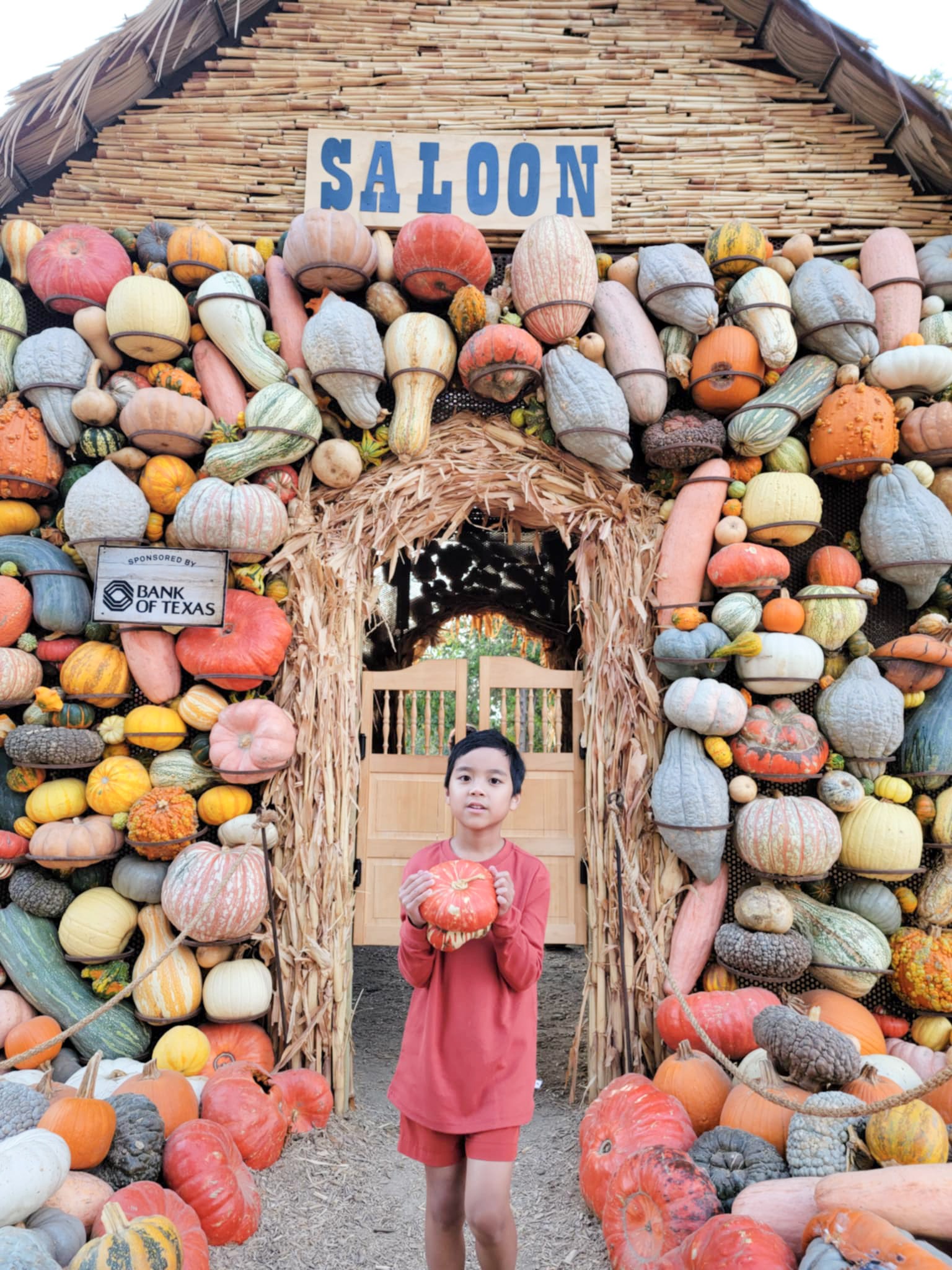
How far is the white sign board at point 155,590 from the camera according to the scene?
3285mm

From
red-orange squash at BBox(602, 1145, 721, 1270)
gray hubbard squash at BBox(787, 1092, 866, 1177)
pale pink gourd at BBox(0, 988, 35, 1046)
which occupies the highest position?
pale pink gourd at BBox(0, 988, 35, 1046)

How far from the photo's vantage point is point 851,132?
3875 mm

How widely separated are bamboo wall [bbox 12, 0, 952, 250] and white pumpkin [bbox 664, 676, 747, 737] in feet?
6.95

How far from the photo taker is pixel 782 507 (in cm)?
339

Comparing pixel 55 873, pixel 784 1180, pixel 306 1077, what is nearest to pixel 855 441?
pixel 784 1180

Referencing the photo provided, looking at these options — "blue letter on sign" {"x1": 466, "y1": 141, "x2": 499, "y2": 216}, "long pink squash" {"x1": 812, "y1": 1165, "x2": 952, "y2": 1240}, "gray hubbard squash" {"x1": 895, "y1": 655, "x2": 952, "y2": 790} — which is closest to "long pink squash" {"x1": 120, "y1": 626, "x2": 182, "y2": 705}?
"blue letter on sign" {"x1": 466, "y1": 141, "x2": 499, "y2": 216}

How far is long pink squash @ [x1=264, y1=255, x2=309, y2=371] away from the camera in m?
3.59

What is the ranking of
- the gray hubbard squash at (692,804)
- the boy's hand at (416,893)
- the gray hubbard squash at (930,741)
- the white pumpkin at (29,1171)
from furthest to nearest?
the gray hubbard squash at (930,741)
the gray hubbard squash at (692,804)
the white pumpkin at (29,1171)
the boy's hand at (416,893)

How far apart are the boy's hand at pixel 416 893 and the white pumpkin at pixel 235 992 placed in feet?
5.78

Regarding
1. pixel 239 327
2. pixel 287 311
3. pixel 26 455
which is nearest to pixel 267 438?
pixel 239 327

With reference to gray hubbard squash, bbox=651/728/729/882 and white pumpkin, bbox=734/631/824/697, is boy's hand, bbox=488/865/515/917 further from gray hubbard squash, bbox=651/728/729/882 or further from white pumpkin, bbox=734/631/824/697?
white pumpkin, bbox=734/631/824/697

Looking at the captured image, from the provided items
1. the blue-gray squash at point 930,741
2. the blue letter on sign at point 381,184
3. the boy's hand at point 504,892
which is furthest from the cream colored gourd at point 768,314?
the boy's hand at point 504,892

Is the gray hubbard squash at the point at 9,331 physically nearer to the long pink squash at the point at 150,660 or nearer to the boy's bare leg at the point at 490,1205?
the long pink squash at the point at 150,660

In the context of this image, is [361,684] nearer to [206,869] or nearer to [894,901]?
[206,869]
